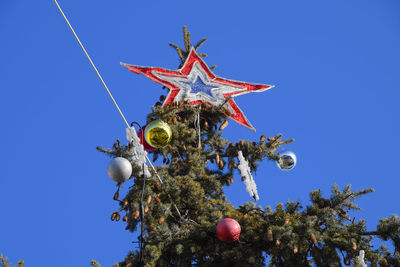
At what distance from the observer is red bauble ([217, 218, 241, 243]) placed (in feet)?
22.6

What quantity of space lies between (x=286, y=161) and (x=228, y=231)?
11.6ft

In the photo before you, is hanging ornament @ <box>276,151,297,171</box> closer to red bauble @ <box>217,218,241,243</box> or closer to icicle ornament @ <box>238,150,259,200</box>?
icicle ornament @ <box>238,150,259,200</box>

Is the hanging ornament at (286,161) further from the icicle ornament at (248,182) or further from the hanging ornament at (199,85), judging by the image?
the hanging ornament at (199,85)

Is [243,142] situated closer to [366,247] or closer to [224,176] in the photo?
[224,176]

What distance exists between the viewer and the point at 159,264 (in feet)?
23.7

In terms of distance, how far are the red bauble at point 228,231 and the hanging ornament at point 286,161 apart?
333 cm

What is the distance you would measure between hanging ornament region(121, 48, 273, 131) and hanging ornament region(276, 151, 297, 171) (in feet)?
5.40

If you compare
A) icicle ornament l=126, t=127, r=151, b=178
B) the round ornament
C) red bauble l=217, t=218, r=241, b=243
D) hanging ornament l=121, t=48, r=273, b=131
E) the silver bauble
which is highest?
hanging ornament l=121, t=48, r=273, b=131

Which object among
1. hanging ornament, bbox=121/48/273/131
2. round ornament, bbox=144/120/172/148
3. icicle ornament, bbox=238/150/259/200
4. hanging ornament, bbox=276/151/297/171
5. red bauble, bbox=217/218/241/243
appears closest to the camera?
red bauble, bbox=217/218/241/243

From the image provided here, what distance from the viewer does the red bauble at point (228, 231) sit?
22.6ft

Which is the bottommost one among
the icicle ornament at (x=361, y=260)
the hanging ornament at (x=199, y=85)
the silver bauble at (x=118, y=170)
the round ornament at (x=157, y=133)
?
the icicle ornament at (x=361, y=260)

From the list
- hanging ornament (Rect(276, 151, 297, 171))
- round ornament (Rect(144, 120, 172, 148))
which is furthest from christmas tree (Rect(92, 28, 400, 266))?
hanging ornament (Rect(276, 151, 297, 171))

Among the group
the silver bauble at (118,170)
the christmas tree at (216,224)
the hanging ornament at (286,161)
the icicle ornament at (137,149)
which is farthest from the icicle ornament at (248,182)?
the silver bauble at (118,170)

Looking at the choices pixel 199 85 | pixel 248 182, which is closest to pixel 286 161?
pixel 248 182
